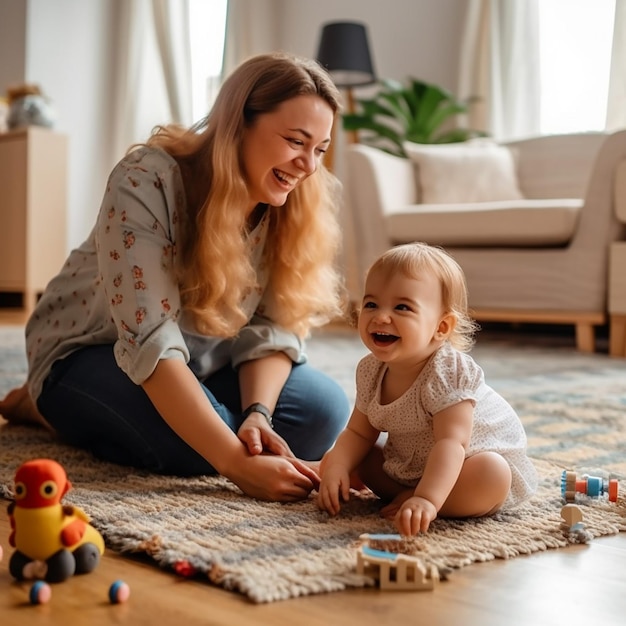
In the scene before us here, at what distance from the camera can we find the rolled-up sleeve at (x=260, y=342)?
132cm

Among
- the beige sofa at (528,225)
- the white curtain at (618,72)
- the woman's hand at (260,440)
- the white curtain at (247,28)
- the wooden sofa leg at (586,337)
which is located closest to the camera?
the woman's hand at (260,440)

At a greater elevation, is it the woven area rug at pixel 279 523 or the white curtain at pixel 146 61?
the white curtain at pixel 146 61

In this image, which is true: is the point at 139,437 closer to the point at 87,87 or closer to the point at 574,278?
the point at 574,278

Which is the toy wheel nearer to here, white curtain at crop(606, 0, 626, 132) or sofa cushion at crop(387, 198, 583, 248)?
sofa cushion at crop(387, 198, 583, 248)

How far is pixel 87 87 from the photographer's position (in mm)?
5148

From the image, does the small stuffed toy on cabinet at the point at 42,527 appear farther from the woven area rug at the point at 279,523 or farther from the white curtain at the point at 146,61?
the white curtain at the point at 146,61

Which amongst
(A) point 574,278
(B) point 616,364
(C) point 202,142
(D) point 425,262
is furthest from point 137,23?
(D) point 425,262

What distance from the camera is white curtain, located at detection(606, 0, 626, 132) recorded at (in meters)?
3.76

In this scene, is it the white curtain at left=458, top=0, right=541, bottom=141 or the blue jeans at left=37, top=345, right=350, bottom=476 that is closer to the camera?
the blue jeans at left=37, top=345, right=350, bottom=476

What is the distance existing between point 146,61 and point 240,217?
4.37 metres

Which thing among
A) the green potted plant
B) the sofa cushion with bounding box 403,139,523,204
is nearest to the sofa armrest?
the sofa cushion with bounding box 403,139,523,204

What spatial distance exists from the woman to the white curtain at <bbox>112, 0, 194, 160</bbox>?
3988 millimetres

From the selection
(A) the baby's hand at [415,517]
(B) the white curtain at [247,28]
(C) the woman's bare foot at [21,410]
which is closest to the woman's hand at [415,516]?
(A) the baby's hand at [415,517]

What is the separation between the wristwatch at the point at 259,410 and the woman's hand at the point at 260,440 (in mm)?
48
